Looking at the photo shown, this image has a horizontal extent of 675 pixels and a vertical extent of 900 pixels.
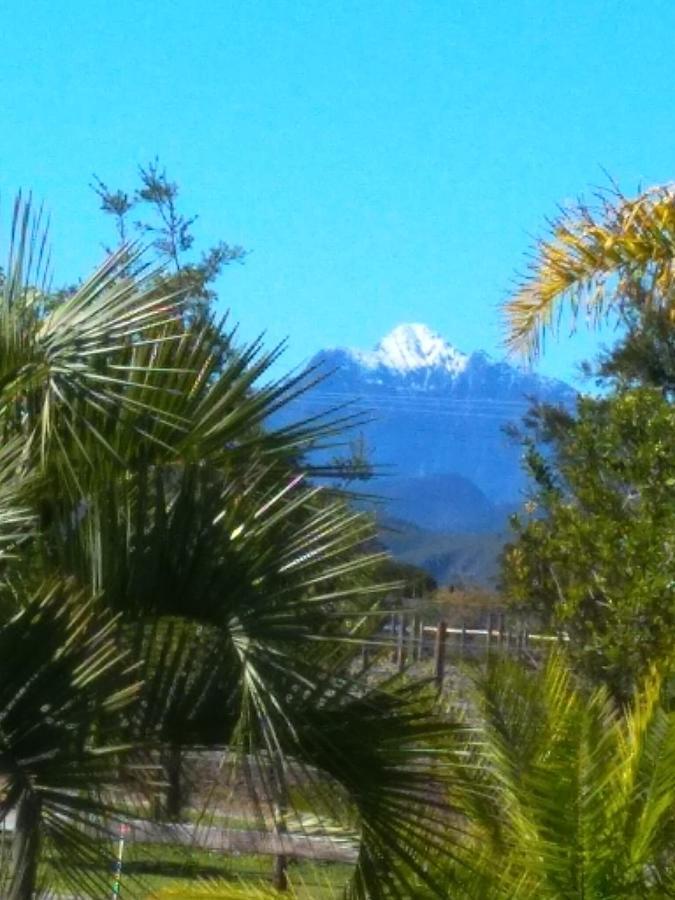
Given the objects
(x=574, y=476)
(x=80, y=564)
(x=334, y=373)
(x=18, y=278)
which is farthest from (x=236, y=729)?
(x=574, y=476)

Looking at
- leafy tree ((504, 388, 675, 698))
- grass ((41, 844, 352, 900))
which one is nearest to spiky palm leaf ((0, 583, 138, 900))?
grass ((41, 844, 352, 900))

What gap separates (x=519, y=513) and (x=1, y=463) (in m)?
6.44

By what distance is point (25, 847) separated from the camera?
5352 mm

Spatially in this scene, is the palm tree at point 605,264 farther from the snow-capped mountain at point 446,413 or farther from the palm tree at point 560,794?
the snow-capped mountain at point 446,413

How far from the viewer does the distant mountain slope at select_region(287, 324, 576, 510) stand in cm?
4041

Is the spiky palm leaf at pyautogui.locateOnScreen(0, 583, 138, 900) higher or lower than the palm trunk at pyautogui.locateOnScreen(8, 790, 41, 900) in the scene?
higher

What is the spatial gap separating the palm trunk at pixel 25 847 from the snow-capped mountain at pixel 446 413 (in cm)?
2246

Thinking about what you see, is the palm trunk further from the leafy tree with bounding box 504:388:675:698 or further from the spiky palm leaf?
the leafy tree with bounding box 504:388:675:698

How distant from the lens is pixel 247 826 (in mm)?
9273

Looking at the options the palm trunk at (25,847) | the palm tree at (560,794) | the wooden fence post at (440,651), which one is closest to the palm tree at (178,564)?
the palm trunk at (25,847)

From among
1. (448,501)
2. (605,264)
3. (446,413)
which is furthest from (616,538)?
(448,501)

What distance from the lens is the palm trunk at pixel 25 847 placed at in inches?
204

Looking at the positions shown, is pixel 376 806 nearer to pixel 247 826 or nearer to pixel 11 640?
pixel 11 640

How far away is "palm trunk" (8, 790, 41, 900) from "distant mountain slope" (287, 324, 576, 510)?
22.9 m
